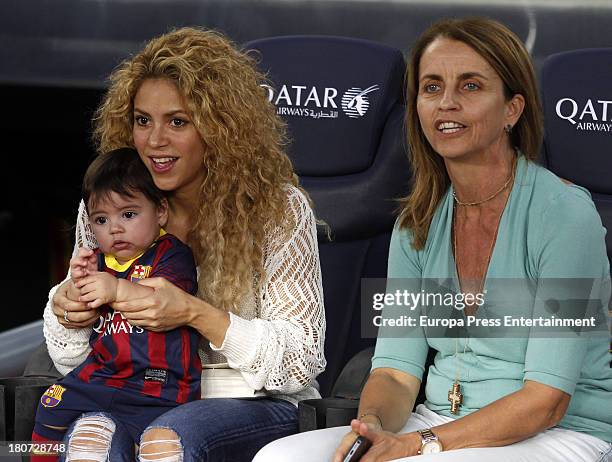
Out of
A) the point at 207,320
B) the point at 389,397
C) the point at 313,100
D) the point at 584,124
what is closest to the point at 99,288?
the point at 207,320

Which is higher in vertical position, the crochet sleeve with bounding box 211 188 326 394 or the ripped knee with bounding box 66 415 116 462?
the crochet sleeve with bounding box 211 188 326 394

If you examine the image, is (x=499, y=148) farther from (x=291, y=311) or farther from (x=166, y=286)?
(x=166, y=286)

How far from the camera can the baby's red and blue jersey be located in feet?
7.25

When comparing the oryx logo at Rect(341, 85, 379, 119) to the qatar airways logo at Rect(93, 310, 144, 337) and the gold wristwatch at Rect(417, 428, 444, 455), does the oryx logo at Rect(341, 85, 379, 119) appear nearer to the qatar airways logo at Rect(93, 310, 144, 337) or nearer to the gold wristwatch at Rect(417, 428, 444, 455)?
the qatar airways logo at Rect(93, 310, 144, 337)

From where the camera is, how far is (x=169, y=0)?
4559mm

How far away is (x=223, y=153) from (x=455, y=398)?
661 mm

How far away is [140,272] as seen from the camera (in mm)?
2297

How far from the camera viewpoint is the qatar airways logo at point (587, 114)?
8.90 feet

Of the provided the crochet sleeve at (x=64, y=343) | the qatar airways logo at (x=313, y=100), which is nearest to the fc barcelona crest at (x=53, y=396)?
the crochet sleeve at (x=64, y=343)

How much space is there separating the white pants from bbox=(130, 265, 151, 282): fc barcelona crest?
0.44 m

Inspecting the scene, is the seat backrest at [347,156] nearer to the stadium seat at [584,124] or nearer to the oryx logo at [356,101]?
the oryx logo at [356,101]

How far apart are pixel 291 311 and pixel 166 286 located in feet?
0.91

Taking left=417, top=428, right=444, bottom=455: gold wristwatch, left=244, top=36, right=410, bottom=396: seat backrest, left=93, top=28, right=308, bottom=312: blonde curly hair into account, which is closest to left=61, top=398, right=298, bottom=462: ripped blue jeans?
left=93, top=28, right=308, bottom=312: blonde curly hair

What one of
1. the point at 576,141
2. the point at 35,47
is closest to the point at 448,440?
the point at 576,141
